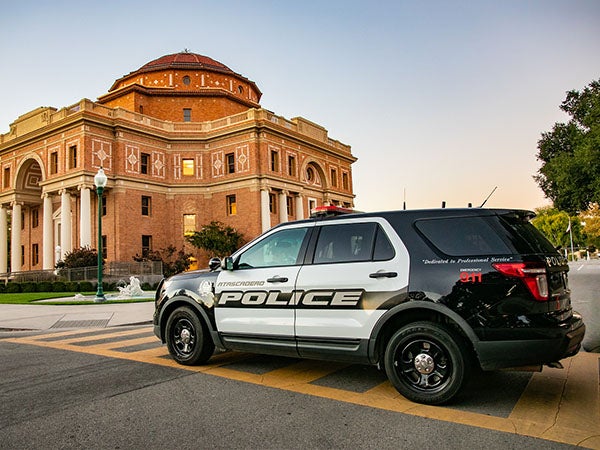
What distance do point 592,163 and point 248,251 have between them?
939 inches

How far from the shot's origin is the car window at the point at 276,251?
5789 mm

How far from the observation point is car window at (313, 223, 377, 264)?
522cm

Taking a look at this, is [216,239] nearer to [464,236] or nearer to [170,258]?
[170,258]

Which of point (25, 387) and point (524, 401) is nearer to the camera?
point (524, 401)

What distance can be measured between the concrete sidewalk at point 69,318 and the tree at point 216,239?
24.8 m

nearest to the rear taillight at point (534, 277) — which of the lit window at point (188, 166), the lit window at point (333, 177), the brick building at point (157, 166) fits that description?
the brick building at point (157, 166)

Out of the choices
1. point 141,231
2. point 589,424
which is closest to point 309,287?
point 589,424

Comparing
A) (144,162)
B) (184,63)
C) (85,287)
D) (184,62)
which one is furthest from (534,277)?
(184,62)

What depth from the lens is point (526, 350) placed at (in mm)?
4242

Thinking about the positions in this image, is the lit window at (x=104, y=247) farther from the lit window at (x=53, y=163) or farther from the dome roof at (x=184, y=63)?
the dome roof at (x=184, y=63)

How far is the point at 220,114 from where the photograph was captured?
1914 inches

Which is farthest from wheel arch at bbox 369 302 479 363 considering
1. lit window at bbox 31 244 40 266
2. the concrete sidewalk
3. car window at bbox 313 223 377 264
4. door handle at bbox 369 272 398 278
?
lit window at bbox 31 244 40 266

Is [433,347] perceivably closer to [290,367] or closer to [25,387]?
[290,367]

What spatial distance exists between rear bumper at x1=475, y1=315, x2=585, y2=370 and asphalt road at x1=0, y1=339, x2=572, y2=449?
55 centimetres
